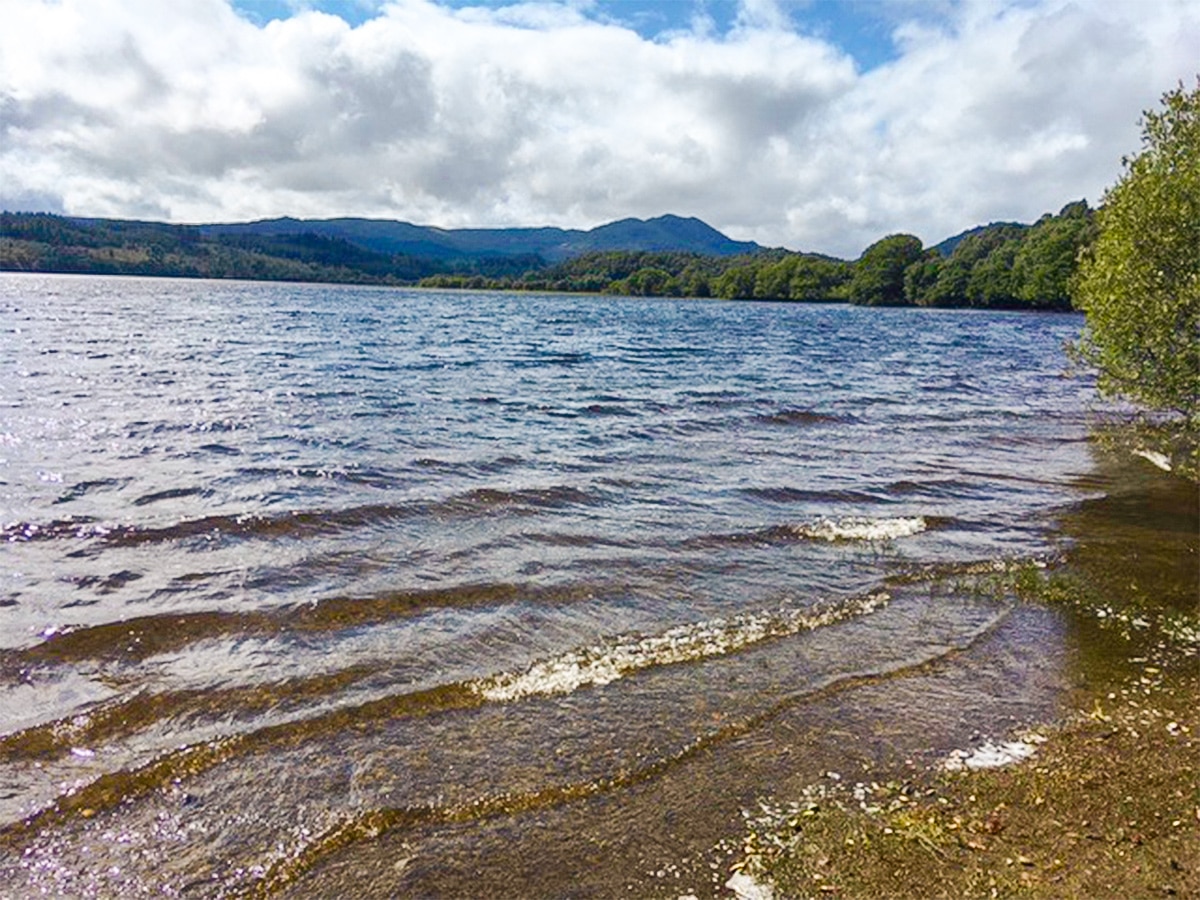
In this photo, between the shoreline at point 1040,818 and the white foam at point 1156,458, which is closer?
the shoreline at point 1040,818

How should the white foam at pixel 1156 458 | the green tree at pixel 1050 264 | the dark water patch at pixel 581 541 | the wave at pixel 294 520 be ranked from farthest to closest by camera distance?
the green tree at pixel 1050 264, the white foam at pixel 1156 458, the dark water patch at pixel 581 541, the wave at pixel 294 520

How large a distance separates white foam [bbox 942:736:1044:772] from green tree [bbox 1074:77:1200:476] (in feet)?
Result: 40.9

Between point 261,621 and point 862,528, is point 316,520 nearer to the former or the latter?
point 261,621

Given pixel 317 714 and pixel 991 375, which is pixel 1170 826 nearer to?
pixel 317 714

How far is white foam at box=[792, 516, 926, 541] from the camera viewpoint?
16.5 m

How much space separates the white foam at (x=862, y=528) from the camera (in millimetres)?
16484

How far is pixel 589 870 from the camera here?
6.39m

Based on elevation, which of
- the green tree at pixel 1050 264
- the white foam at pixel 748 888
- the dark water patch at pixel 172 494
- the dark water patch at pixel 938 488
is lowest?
the dark water patch at pixel 172 494

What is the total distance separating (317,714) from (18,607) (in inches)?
239

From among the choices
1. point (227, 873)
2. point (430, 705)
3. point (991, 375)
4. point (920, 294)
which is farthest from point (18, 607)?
point (920, 294)

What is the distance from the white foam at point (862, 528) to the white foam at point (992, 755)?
815 centimetres

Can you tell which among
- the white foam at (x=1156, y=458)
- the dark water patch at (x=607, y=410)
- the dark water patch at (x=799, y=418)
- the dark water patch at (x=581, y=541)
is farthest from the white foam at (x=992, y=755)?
the dark water patch at (x=607, y=410)

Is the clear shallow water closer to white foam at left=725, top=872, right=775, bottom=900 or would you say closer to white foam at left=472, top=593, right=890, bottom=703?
white foam at left=472, top=593, right=890, bottom=703

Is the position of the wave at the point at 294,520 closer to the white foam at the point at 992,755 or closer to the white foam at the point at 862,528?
the white foam at the point at 862,528
